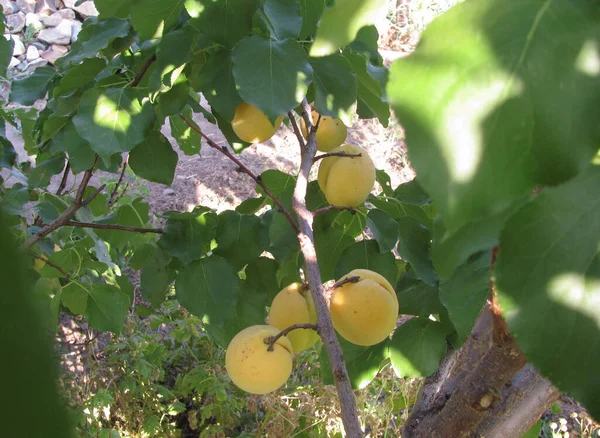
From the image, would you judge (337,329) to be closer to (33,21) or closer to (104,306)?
(104,306)

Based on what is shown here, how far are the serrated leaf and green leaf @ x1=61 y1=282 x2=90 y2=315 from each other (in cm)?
40

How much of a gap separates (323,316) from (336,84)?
0.44m

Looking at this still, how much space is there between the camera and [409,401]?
8.36 feet

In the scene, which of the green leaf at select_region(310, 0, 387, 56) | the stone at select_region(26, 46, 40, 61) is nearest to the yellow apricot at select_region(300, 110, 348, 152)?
the green leaf at select_region(310, 0, 387, 56)

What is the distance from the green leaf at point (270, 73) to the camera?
2.97 feet

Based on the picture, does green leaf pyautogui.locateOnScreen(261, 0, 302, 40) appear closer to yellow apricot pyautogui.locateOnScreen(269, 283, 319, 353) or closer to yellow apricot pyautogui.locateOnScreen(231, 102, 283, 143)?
yellow apricot pyautogui.locateOnScreen(231, 102, 283, 143)

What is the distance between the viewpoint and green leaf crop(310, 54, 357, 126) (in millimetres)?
1075

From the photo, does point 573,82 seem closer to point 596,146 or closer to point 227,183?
point 596,146

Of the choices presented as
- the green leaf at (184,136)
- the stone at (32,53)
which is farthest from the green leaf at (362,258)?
the stone at (32,53)

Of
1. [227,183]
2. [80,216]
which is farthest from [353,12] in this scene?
[227,183]

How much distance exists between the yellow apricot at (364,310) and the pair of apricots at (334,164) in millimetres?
187

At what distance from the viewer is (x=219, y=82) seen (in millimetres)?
1036

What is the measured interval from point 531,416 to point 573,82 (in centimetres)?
73

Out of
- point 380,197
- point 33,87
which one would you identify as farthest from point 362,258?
point 33,87
